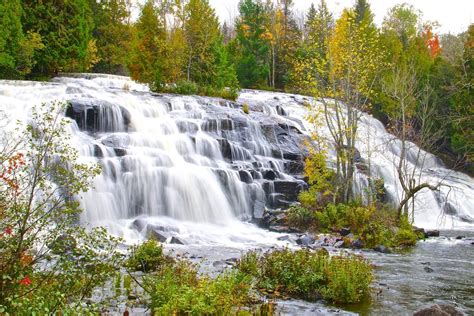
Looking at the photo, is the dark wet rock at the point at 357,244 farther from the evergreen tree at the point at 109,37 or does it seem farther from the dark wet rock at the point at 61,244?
the evergreen tree at the point at 109,37

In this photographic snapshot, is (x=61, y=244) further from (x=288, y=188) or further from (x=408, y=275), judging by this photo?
(x=288, y=188)

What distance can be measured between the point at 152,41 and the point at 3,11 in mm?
10294

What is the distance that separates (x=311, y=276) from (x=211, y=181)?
1216 cm

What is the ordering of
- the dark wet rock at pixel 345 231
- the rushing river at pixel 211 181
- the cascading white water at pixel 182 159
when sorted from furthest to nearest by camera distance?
the cascading white water at pixel 182 159 → the dark wet rock at pixel 345 231 → the rushing river at pixel 211 181

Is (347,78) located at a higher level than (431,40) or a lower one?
lower

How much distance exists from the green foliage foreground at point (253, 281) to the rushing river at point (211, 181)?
0.48 m

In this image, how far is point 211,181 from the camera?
22.5 m

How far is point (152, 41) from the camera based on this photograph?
121 ft

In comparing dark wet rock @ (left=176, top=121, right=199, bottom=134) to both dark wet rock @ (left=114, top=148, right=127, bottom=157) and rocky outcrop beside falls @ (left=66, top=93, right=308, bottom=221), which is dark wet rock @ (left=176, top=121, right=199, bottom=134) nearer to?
rocky outcrop beside falls @ (left=66, top=93, right=308, bottom=221)

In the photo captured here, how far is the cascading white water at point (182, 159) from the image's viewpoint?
2005 cm

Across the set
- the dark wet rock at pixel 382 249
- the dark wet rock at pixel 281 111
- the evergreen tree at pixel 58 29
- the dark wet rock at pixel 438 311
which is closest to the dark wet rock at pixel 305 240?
the dark wet rock at pixel 382 249

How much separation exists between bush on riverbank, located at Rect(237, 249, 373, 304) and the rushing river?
0.40 meters

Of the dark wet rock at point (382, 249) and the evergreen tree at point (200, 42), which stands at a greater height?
the evergreen tree at point (200, 42)

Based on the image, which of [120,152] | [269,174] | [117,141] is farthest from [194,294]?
[269,174]
